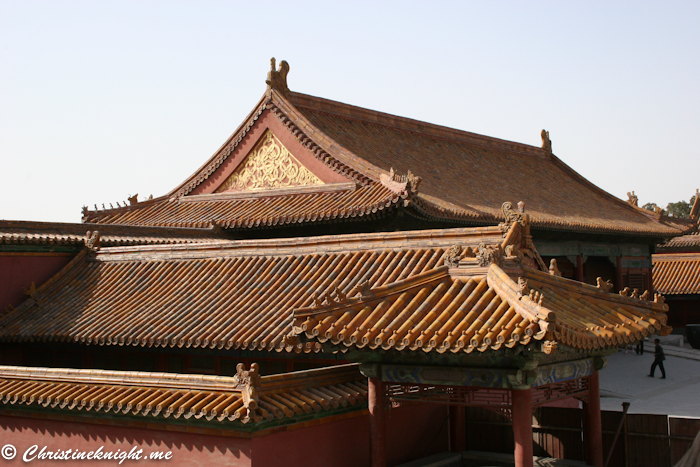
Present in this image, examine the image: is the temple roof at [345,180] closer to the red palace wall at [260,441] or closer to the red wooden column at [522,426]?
the red palace wall at [260,441]

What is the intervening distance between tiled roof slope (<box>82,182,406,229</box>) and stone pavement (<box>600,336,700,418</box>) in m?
6.89

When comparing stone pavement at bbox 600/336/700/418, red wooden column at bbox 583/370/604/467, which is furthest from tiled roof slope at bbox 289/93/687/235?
red wooden column at bbox 583/370/604/467

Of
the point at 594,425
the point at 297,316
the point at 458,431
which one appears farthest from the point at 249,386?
the point at 594,425

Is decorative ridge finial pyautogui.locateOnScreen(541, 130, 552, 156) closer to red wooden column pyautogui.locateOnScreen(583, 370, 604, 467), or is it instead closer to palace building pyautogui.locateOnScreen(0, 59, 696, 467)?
palace building pyautogui.locateOnScreen(0, 59, 696, 467)

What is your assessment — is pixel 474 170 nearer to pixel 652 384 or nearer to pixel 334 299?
pixel 652 384

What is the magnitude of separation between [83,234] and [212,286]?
4.59m

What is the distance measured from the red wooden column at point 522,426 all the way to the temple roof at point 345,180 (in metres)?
7.32

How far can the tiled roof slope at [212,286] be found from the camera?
11312 mm

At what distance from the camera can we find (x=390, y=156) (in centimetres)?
2114

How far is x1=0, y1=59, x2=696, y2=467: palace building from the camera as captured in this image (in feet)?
27.5

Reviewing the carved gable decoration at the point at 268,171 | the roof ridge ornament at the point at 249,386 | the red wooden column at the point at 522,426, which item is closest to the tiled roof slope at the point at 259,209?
the carved gable decoration at the point at 268,171

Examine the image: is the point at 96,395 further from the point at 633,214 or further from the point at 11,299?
the point at 633,214

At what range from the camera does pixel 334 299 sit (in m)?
10.8

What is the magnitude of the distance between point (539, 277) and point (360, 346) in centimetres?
241
